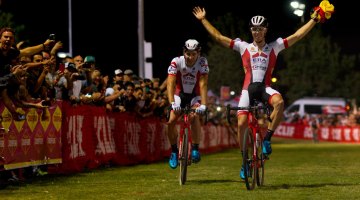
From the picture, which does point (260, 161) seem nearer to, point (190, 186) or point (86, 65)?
point (190, 186)

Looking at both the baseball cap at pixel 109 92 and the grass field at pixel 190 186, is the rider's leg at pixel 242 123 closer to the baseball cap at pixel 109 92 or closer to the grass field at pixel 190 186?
the grass field at pixel 190 186

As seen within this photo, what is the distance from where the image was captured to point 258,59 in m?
13.7

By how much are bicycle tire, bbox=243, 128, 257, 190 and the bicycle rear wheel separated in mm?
1123

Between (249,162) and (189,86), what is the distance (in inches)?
109

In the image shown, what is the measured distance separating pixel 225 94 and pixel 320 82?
165 ft

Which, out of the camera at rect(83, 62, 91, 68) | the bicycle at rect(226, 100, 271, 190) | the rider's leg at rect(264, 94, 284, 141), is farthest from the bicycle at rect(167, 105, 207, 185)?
the camera at rect(83, 62, 91, 68)

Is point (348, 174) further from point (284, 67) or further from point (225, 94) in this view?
point (284, 67)

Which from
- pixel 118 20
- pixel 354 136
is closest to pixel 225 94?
pixel 354 136

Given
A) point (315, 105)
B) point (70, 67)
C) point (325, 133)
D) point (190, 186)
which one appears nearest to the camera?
point (190, 186)

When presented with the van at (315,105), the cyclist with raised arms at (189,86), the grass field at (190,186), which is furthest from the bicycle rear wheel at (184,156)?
the van at (315,105)

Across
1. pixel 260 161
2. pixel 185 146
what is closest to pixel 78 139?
pixel 185 146

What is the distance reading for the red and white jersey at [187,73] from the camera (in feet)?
48.8

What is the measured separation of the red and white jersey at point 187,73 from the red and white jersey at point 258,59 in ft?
4.09

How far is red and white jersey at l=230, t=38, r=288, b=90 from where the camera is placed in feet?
44.8
